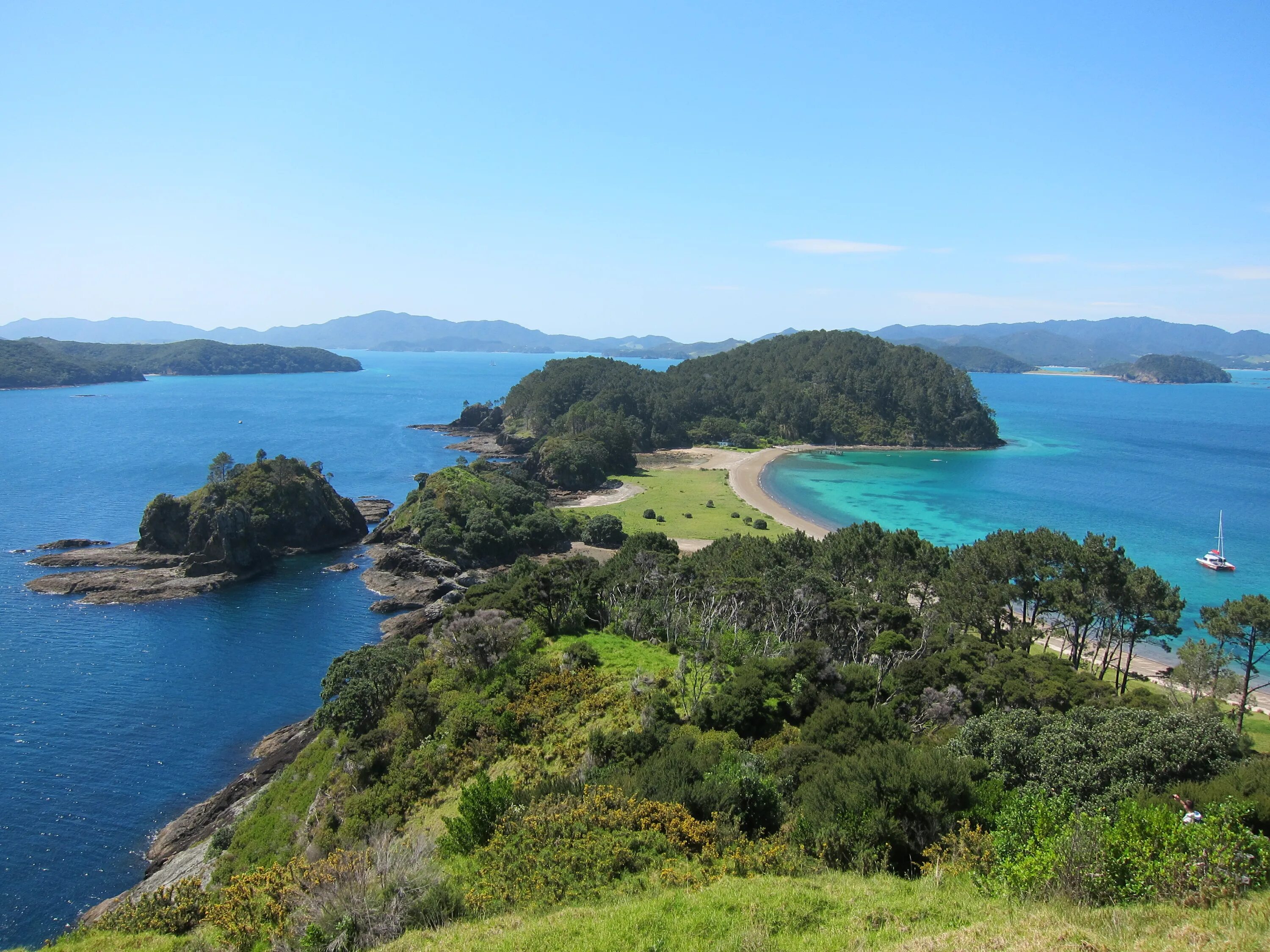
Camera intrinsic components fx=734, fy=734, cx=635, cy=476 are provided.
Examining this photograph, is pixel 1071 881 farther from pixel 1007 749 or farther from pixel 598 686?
pixel 598 686

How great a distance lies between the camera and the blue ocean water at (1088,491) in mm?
61531

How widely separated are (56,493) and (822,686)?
84.1m

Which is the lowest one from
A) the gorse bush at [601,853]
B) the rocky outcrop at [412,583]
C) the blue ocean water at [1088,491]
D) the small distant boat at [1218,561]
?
the rocky outcrop at [412,583]

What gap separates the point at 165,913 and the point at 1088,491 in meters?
92.8

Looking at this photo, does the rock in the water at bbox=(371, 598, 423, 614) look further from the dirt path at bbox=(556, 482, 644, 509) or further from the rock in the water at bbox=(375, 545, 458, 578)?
the dirt path at bbox=(556, 482, 644, 509)

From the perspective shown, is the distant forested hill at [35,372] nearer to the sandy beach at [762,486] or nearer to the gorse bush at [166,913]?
the sandy beach at [762,486]

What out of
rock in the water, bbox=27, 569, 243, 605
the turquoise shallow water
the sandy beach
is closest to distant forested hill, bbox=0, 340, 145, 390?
the turquoise shallow water

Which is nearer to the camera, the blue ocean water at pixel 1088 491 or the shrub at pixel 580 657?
the shrub at pixel 580 657

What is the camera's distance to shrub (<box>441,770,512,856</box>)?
53.4 feet

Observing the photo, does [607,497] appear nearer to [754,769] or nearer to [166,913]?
[754,769]

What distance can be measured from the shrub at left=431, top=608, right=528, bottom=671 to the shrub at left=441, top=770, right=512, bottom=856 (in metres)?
10.7

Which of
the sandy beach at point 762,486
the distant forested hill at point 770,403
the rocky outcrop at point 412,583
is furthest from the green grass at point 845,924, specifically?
the distant forested hill at point 770,403

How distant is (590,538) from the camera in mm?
64125

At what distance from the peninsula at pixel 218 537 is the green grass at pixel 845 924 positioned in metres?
49.5
